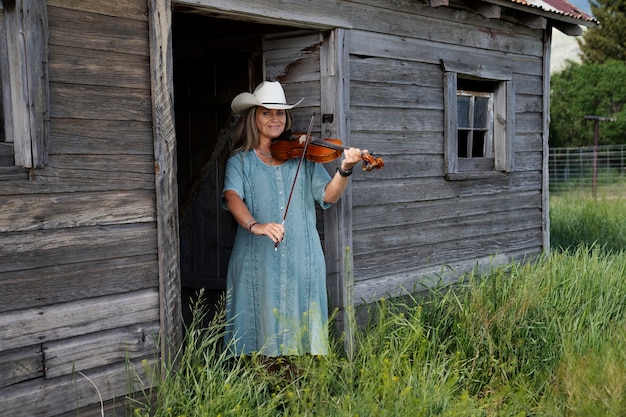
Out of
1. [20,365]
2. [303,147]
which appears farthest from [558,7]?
[20,365]

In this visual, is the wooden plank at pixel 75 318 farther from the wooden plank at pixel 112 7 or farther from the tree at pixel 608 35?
the tree at pixel 608 35

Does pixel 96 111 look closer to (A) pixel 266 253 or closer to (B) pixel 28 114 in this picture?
(B) pixel 28 114

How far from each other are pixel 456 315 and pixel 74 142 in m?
3.17

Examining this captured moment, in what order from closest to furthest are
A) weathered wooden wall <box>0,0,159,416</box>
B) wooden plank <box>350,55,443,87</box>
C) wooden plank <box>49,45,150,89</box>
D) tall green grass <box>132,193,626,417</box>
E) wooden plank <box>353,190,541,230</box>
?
weathered wooden wall <box>0,0,159,416</box>
wooden plank <box>49,45,150,89</box>
tall green grass <box>132,193,626,417</box>
wooden plank <box>350,55,443,87</box>
wooden plank <box>353,190,541,230</box>

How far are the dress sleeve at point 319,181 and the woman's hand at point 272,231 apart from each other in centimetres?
68

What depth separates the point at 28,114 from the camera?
4121 mm

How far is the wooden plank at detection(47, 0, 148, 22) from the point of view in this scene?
4340 mm

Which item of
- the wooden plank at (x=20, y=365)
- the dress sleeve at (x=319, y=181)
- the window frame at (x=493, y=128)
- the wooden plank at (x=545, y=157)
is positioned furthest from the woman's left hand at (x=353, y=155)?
the wooden plank at (x=545, y=157)

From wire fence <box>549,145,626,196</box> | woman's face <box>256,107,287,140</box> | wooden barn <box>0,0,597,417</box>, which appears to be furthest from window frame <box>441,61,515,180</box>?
wire fence <box>549,145,626,196</box>

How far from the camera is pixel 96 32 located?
447 cm

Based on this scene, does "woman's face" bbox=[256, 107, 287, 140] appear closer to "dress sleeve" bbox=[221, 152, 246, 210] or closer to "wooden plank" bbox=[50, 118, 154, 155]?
"dress sleeve" bbox=[221, 152, 246, 210]

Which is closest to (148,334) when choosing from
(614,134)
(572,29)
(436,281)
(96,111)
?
(96,111)

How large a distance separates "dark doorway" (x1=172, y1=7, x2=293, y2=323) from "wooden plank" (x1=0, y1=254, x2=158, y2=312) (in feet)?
6.16

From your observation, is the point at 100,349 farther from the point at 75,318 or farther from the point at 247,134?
the point at 247,134
